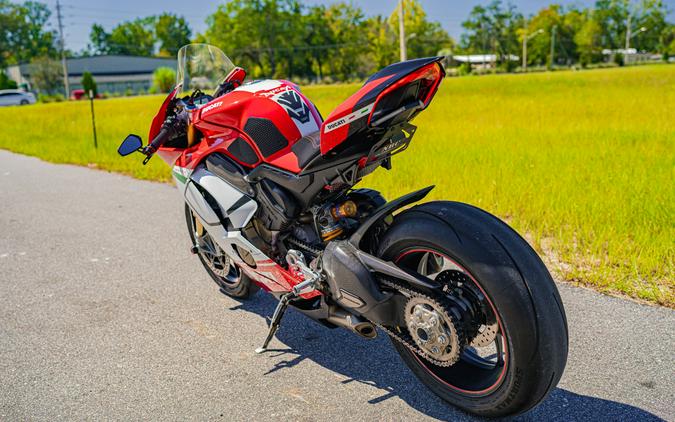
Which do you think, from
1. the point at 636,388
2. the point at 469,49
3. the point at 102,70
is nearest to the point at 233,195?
the point at 636,388

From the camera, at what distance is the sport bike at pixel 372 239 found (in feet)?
7.25

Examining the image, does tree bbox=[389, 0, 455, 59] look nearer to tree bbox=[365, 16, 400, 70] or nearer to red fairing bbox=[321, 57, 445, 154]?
tree bbox=[365, 16, 400, 70]

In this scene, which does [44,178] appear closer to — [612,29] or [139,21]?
[612,29]

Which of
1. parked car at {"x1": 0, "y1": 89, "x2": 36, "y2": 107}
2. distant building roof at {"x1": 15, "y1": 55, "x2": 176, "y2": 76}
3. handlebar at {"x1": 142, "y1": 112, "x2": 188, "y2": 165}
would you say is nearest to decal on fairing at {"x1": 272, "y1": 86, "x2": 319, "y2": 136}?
handlebar at {"x1": 142, "y1": 112, "x2": 188, "y2": 165}

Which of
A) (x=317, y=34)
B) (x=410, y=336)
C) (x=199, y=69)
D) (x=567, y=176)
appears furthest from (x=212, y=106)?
(x=317, y=34)

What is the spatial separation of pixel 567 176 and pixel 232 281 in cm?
433

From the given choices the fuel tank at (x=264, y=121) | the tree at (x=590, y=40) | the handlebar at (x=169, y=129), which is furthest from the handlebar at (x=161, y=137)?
the tree at (x=590, y=40)

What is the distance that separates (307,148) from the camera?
2816mm

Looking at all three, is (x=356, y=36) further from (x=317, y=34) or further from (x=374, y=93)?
(x=374, y=93)

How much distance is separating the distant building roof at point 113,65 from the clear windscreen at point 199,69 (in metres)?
88.8

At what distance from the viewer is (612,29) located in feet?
342

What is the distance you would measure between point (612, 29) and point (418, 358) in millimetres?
116845

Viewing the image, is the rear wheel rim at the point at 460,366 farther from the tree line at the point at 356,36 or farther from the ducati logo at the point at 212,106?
the tree line at the point at 356,36

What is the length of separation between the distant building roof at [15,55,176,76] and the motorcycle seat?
3542 inches
